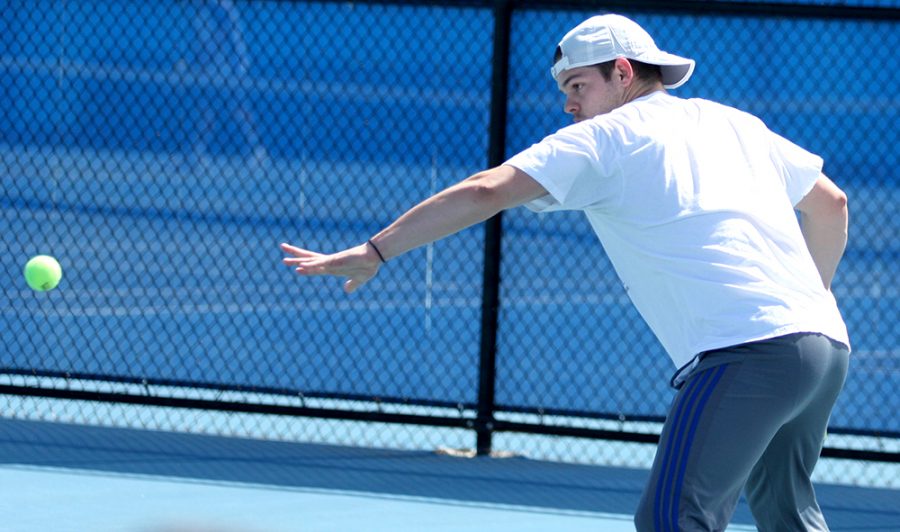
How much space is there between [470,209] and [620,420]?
3.50 metres

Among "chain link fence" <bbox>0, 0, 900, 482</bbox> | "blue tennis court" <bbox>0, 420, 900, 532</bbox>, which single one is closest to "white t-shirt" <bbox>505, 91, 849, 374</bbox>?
"blue tennis court" <bbox>0, 420, 900, 532</bbox>

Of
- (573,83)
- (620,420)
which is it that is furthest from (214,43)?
(573,83)

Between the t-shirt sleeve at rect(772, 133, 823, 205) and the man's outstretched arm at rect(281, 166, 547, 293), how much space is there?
0.67m

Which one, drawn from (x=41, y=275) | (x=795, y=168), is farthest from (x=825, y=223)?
(x=41, y=275)

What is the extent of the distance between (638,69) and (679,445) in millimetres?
859

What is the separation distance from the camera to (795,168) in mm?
3172

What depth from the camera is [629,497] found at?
18.7ft

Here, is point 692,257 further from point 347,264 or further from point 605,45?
point 347,264

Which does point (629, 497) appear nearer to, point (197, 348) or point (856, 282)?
point (197, 348)

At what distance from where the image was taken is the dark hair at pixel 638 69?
3043 millimetres

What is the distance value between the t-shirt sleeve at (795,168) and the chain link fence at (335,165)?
187 inches

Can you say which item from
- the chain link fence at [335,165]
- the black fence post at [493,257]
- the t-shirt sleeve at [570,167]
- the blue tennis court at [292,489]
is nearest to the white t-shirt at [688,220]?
the t-shirt sleeve at [570,167]

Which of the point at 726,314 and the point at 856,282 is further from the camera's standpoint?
the point at 856,282

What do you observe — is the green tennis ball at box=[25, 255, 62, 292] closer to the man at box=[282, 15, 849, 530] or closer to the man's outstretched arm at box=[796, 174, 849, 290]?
the man at box=[282, 15, 849, 530]
